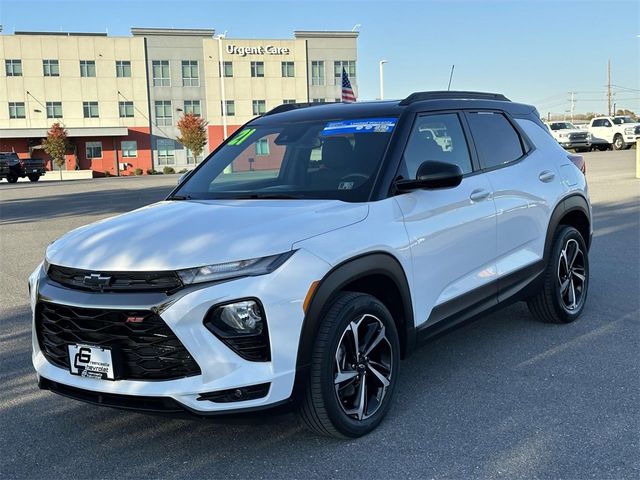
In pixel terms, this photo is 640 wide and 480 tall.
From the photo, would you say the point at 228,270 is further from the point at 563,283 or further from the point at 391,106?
the point at 563,283

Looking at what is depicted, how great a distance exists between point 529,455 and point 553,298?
230 cm

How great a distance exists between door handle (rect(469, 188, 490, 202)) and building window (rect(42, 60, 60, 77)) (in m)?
66.5

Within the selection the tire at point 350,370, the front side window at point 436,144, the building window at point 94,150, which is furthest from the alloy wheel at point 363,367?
the building window at point 94,150

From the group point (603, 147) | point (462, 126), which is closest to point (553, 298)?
point (462, 126)

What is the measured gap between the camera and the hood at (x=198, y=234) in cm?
301

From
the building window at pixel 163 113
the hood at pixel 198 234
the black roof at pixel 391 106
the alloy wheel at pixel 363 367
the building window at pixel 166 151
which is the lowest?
the alloy wheel at pixel 363 367

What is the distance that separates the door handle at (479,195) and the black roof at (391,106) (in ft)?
2.03

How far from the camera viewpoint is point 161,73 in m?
66.1

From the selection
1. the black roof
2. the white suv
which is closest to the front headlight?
the white suv

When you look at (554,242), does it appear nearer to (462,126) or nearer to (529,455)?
(462,126)

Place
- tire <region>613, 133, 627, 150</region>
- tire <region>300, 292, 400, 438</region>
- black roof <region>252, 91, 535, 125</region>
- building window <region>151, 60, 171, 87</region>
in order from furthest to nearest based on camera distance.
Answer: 1. building window <region>151, 60, 171, 87</region>
2. tire <region>613, 133, 627, 150</region>
3. black roof <region>252, 91, 535, 125</region>
4. tire <region>300, 292, 400, 438</region>

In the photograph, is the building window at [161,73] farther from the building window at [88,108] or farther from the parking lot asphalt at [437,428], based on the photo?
the parking lot asphalt at [437,428]

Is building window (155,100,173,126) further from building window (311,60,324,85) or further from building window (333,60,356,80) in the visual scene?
building window (333,60,356,80)

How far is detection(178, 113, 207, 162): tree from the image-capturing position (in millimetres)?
63250
